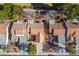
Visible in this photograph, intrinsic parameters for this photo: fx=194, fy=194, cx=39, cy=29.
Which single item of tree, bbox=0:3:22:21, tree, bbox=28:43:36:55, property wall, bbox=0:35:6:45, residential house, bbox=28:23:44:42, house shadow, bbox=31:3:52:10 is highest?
house shadow, bbox=31:3:52:10

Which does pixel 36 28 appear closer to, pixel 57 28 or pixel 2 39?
pixel 57 28

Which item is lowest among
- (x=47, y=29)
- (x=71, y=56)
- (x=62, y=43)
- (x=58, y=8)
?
(x=71, y=56)

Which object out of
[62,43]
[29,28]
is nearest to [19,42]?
[29,28]

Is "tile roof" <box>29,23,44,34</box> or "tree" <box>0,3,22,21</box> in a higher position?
"tree" <box>0,3,22,21</box>

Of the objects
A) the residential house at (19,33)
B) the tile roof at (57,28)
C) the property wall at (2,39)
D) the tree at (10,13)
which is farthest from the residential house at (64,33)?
the property wall at (2,39)

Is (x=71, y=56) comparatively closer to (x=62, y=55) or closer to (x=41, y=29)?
(x=62, y=55)

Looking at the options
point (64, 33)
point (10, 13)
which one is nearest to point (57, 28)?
point (64, 33)

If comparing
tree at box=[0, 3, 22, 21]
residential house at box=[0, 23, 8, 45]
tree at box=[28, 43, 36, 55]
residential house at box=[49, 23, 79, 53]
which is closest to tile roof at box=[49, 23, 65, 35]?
residential house at box=[49, 23, 79, 53]

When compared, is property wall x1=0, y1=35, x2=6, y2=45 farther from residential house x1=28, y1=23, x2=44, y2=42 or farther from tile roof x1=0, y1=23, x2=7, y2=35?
residential house x1=28, y1=23, x2=44, y2=42

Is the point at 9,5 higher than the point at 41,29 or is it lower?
higher

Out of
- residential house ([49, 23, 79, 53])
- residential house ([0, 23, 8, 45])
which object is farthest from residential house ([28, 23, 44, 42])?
residential house ([0, 23, 8, 45])
